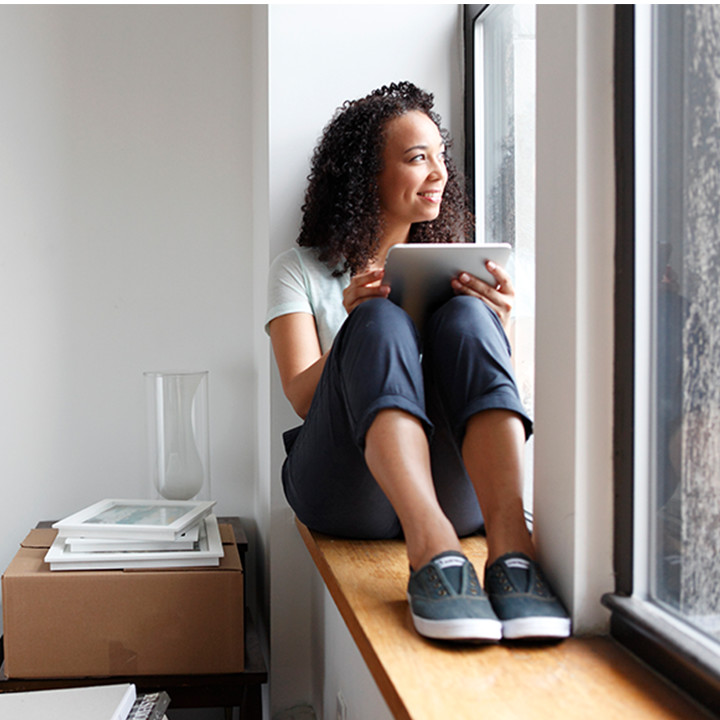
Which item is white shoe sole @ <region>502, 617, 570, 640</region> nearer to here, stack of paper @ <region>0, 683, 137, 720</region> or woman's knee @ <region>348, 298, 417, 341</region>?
woman's knee @ <region>348, 298, 417, 341</region>

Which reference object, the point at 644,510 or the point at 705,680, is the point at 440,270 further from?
the point at 705,680

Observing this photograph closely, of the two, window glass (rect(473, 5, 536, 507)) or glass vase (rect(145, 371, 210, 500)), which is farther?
glass vase (rect(145, 371, 210, 500))

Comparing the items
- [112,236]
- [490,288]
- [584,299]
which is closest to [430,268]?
[490,288]

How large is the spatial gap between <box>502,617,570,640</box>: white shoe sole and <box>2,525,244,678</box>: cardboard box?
0.77 metres

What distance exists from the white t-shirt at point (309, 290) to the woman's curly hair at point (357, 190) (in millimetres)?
26

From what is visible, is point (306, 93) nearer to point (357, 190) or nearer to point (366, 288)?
point (357, 190)

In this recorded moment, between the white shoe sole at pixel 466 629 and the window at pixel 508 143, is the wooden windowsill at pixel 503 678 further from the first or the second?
the window at pixel 508 143

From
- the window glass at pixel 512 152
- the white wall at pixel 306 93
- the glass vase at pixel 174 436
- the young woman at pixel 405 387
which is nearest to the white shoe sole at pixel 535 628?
the young woman at pixel 405 387

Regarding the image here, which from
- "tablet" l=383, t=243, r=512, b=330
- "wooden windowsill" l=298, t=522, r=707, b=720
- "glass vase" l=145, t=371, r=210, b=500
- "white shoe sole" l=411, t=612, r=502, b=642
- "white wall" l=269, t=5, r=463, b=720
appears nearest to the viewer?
"wooden windowsill" l=298, t=522, r=707, b=720

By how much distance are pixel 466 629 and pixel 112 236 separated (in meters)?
1.52

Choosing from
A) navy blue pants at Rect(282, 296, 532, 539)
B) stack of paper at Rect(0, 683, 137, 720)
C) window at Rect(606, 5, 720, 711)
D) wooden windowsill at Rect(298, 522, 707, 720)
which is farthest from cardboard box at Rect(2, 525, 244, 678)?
window at Rect(606, 5, 720, 711)

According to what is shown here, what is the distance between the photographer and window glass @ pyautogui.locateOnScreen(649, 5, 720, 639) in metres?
0.74

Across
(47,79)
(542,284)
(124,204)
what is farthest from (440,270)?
(47,79)

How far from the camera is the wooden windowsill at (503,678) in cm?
72
